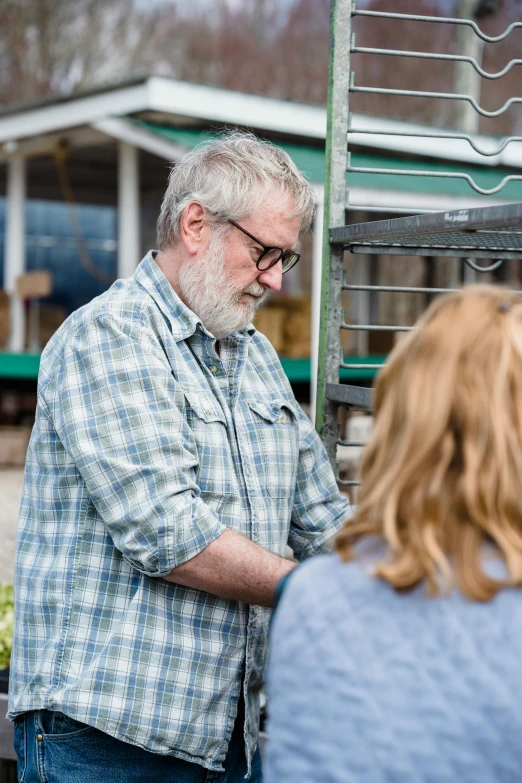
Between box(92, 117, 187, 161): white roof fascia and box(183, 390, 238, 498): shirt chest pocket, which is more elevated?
box(92, 117, 187, 161): white roof fascia

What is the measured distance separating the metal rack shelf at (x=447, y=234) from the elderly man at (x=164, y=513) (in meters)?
0.24

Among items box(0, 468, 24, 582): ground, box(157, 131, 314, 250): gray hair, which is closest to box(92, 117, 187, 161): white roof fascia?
box(0, 468, 24, 582): ground

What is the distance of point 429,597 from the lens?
1229mm

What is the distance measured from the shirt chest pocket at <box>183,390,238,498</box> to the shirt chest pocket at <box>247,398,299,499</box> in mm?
104

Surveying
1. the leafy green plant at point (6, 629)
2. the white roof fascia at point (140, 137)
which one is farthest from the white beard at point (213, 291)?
the white roof fascia at point (140, 137)

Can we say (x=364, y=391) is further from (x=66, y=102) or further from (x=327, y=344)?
(x=66, y=102)

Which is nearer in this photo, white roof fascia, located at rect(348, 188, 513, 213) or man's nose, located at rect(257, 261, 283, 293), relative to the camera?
man's nose, located at rect(257, 261, 283, 293)

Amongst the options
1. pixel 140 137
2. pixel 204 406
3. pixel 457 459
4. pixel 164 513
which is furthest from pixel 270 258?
pixel 140 137

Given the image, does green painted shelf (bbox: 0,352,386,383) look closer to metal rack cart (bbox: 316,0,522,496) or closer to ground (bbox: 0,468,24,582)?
ground (bbox: 0,468,24,582)

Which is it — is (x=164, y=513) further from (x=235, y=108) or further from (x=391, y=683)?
(x=235, y=108)

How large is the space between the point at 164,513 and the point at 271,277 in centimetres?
69

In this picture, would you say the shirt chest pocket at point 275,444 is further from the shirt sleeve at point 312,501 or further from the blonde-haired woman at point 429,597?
the blonde-haired woman at point 429,597

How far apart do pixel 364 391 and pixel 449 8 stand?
1028 inches

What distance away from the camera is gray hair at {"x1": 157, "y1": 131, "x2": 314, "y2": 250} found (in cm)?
224
